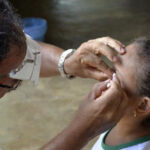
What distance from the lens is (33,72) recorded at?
50.6 inches

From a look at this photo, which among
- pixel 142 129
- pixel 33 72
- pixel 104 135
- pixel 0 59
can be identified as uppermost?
pixel 0 59

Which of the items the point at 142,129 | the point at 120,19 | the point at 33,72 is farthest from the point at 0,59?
the point at 120,19

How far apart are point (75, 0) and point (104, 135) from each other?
3.48m

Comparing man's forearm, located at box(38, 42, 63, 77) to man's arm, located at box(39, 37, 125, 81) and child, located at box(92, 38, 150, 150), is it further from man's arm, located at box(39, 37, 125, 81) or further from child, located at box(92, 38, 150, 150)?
child, located at box(92, 38, 150, 150)

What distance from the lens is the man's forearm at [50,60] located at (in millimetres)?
1541

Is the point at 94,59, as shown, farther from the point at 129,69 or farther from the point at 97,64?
the point at 129,69

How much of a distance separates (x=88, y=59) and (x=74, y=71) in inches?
5.1

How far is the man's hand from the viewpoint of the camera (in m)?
1.23

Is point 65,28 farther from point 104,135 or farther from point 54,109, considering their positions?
point 104,135

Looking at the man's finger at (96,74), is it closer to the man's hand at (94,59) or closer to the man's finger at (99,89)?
the man's hand at (94,59)

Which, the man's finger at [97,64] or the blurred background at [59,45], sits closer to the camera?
the man's finger at [97,64]

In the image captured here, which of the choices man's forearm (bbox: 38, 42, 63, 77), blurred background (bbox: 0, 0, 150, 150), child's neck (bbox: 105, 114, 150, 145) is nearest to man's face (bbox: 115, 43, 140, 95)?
child's neck (bbox: 105, 114, 150, 145)

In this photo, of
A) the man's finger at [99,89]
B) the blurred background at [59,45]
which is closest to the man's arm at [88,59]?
the man's finger at [99,89]

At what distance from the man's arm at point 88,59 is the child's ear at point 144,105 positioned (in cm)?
14
